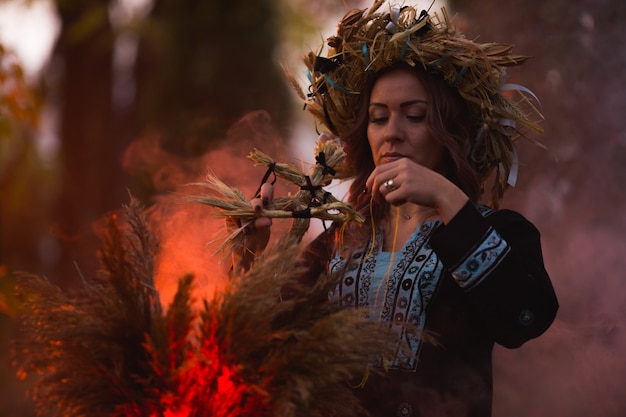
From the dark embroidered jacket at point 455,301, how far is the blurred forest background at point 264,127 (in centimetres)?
48

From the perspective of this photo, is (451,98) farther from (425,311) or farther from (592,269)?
(592,269)

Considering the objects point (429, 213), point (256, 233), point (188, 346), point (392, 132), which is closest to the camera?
point (188, 346)

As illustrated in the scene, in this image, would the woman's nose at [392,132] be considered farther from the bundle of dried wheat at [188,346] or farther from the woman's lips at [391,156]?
the bundle of dried wheat at [188,346]

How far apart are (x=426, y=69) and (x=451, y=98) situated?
12cm

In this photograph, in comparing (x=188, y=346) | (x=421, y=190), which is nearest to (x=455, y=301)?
(x=421, y=190)

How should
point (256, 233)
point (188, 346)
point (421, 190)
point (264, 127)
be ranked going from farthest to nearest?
1. point (264, 127)
2. point (256, 233)
3. point (421, 190)
4. point (188, 346)

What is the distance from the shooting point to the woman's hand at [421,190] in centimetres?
213

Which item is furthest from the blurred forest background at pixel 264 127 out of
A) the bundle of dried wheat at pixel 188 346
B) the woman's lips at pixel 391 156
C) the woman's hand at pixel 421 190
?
the woman's hand at pixel 421 190

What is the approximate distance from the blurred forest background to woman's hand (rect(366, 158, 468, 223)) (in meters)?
0.57

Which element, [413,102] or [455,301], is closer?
[455,301]

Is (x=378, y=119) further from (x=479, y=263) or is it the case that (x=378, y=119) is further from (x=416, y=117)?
A: (x=479, y=263)

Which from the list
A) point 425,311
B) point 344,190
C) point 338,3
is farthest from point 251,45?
point 425,311

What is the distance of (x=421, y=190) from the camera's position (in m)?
2.13

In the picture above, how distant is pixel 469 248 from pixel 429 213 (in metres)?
0.47
